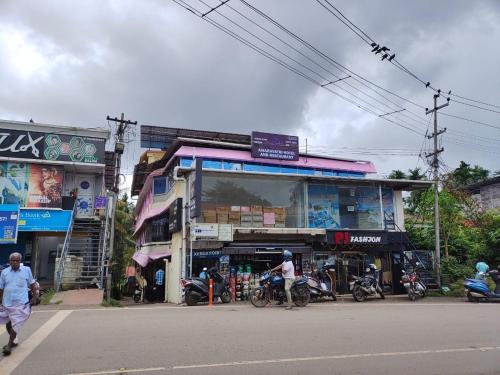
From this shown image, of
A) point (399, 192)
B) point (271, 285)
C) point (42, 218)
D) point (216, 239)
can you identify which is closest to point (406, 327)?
point (271, 285)

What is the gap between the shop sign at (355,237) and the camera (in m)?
21.0

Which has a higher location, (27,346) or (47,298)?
(27,346)

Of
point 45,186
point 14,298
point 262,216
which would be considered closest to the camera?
point 14,298

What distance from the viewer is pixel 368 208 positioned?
23.5m

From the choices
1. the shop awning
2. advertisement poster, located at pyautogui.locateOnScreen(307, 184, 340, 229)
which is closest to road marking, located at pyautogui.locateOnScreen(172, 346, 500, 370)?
advertisement poster, located at pyautogui.locateOnScreen(307, 184, 340, 229)

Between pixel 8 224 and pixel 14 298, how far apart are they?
15.2 m

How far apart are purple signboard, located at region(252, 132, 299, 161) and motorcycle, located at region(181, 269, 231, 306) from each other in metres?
9.09

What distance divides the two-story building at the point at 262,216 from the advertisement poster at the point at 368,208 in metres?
0.05

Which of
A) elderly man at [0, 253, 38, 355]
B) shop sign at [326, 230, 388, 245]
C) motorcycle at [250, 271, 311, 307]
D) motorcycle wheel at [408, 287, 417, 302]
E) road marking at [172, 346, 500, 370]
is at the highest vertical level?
shop sign at [326, 230, 388, 245]

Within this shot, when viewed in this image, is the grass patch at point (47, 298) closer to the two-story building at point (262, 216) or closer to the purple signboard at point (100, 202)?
the two-story building at point (262, 216)

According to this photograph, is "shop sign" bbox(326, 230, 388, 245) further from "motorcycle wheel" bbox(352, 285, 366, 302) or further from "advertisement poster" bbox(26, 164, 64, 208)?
"advertisement poster" bbox(26, 164, 64, 208)

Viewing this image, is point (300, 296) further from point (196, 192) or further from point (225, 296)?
point (196, 192)

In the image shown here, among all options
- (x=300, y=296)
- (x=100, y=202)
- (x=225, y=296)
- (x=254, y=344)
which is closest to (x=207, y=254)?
(x=225, y=296)

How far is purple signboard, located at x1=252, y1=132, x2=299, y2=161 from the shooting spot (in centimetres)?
2470
